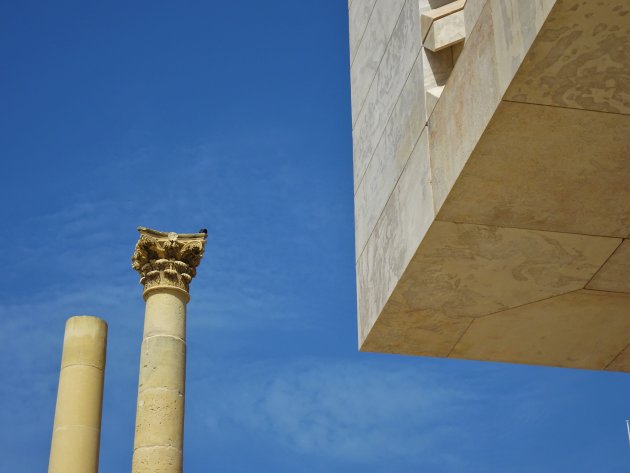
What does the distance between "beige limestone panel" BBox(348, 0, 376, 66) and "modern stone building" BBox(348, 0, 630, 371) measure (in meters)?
0.07

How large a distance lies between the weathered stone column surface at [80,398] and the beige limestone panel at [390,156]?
21.6 metres

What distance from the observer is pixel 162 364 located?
3312 cm

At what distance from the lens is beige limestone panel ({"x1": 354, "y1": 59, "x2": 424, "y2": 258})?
12516 mm

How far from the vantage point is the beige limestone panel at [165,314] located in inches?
1344

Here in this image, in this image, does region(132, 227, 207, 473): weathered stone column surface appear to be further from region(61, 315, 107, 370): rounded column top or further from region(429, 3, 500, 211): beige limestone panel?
region(429, 3, 500, 211): beige limestone panel

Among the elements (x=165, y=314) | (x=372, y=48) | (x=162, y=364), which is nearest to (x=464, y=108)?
(x=372, y=48)

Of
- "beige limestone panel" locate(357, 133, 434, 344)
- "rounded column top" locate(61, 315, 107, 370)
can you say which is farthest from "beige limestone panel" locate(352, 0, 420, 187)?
"rounded column top" locate(61, 315, 107, 370)

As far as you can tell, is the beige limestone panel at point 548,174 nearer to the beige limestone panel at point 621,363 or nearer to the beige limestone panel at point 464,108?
the beige limestone panel at point 464,108

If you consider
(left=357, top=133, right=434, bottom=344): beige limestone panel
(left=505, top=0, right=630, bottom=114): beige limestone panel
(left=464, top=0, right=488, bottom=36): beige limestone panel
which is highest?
(left=464, top=0, right=488, bottom=36): beige limestone panel

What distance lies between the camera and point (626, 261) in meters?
11.9

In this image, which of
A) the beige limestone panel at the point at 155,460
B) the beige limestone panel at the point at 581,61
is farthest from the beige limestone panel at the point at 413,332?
the beige limestone panel at the point at 155,460

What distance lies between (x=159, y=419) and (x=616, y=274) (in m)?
22.0

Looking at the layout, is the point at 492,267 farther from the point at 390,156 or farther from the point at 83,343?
the point at 83,343

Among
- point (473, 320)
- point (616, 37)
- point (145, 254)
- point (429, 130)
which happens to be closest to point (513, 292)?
point (473, 320)
